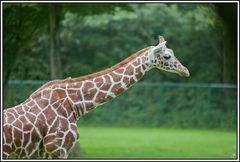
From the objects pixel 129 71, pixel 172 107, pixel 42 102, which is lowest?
pixel 172 107

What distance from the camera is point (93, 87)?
5.56 meters

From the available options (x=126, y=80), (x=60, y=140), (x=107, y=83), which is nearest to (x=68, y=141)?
(x=60, y=140)

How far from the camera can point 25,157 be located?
5.31m

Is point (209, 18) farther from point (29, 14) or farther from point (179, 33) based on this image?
point (29, 14)

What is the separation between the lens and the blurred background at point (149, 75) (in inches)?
513

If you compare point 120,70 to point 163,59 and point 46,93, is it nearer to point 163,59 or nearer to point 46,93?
point 163,59

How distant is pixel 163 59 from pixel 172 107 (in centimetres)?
1768

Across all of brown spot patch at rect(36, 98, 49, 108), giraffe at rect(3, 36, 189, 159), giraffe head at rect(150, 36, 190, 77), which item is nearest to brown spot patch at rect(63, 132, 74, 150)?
giraffe at rect(3, 36, 189, 159)

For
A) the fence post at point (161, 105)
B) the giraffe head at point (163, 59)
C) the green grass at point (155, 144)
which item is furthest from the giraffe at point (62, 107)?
the fence post at point (161, 105)

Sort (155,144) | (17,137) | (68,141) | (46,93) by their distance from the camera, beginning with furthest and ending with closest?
1. (155,144)
2. (46,93)
3. (68,141)
4. (17,137)

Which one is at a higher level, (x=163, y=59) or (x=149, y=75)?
(x=163, y=59)

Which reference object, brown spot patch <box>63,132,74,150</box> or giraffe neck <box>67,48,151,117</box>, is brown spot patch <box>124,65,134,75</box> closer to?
giraffe neck <box>67,48,151,117</box>

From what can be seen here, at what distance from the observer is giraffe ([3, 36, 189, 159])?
5230 millimetres

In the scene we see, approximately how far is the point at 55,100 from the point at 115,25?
22.6m
